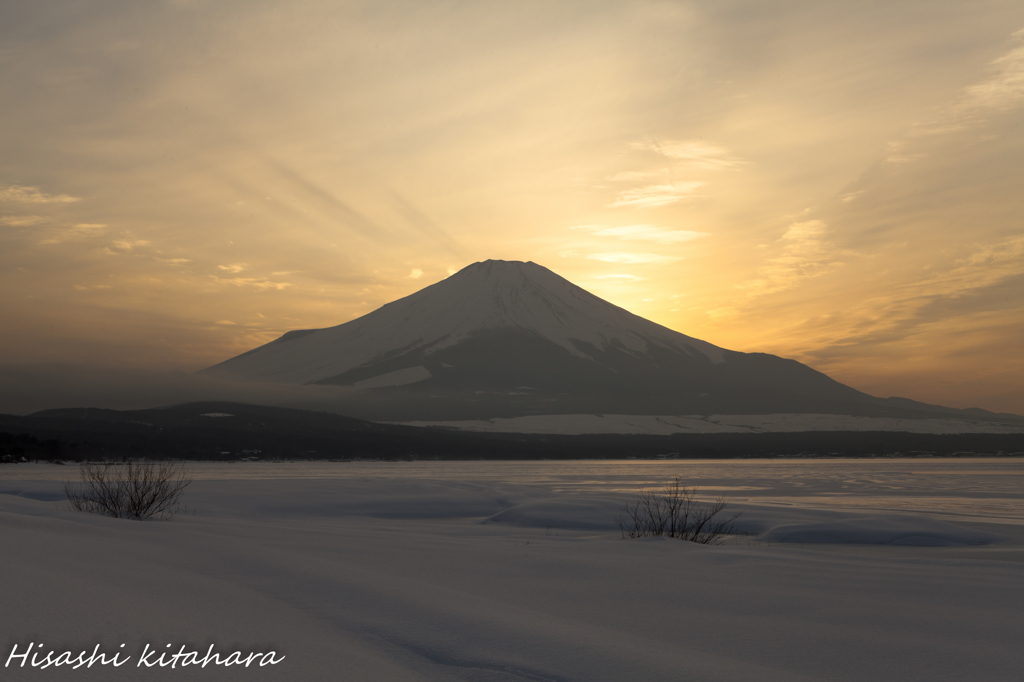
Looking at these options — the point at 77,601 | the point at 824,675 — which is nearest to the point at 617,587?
the point at 824,675

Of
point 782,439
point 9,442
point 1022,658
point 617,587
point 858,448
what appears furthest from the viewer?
point 782,439

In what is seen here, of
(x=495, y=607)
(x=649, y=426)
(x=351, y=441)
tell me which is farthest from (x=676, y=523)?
(x=649, y=426)

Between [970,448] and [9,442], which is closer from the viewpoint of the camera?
[9,442]

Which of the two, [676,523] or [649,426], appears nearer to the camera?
[676,523]

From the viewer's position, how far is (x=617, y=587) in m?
9.39

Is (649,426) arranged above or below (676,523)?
below

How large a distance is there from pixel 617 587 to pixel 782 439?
529 ft

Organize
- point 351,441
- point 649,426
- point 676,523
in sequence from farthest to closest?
point 649,426, point 351,441, point 676,523

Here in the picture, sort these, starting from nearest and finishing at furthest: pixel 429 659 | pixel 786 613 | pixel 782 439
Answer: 1. pixel 429 659
2. pixel 786 613
3. pixel 782 439

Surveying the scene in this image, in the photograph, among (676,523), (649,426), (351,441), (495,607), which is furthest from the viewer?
(649,426)

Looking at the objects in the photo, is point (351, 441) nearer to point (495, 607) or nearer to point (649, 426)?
point (649, 426)

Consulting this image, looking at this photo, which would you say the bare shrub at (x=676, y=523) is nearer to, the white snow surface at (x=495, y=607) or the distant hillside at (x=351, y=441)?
the white snow surface at (x=495, y=607)

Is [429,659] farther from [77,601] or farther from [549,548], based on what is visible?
[549,548]

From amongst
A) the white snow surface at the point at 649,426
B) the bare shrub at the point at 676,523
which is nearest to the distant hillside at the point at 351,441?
the white snow surface at the point at 649,426
